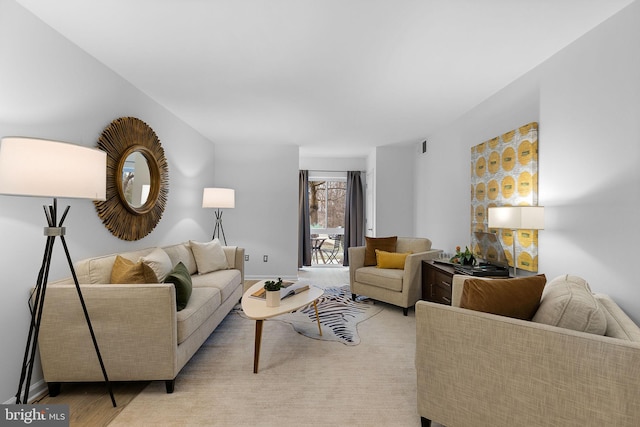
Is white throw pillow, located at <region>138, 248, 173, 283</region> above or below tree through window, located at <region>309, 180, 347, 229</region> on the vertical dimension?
below

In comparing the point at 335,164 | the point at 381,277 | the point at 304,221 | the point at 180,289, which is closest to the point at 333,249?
the point at 304,221

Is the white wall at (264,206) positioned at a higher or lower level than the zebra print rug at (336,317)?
higher

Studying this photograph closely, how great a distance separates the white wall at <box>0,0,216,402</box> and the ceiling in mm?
137

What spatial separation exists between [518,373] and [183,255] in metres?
3.27

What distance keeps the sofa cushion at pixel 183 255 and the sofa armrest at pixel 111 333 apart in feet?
4.40

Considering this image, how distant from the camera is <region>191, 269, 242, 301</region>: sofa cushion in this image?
3.12 m

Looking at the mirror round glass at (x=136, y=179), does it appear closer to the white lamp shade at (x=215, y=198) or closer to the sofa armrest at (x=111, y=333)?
the white lamp shade at (x=215, y=198)

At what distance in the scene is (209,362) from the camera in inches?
97.7

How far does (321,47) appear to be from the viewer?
2.33 m

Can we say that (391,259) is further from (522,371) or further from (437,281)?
(522,371)

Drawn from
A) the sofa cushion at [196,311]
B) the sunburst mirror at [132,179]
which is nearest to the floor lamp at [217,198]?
the sunburst mirror at [132,179]

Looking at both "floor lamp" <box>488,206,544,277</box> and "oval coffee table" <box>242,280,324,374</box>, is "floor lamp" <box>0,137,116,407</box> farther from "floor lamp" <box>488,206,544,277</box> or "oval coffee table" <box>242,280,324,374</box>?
"floor lamp" <box>488,206,544,277</box>

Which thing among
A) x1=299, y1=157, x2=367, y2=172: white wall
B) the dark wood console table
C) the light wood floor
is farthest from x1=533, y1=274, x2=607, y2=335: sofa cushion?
x1=299, y1=157, x2=367, y2=172: white wall

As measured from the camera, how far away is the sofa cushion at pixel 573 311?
1.34m
